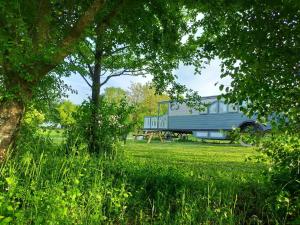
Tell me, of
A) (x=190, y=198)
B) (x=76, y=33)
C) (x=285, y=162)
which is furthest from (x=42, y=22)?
(x=285, y=162)

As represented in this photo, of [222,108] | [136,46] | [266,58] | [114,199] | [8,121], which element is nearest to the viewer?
[266,58]

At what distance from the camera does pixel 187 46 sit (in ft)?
34.0

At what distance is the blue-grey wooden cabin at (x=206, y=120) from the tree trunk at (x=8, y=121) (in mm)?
19700

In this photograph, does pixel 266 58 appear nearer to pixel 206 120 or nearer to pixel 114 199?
pixel 114 199

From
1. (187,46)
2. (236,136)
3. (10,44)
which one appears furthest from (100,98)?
(236,136)

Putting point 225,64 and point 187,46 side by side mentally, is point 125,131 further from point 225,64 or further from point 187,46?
point 225,64

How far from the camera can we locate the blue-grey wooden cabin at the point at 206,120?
28703 mm

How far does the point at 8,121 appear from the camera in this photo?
249 inches

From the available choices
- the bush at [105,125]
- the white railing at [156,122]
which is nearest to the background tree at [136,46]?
the bush at [105,125]

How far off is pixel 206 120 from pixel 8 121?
84.5ft

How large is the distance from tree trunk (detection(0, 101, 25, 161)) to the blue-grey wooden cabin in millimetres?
19700

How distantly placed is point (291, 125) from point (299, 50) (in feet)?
2.56

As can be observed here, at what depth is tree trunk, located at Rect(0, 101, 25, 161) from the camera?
20.6 feet

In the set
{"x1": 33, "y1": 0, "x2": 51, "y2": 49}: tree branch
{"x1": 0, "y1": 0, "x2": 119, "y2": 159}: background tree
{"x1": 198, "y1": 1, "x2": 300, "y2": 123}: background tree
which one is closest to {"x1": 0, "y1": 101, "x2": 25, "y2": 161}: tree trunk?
{"x1": 0, "y1": 0, "x2": 119, "y2": 159}: background tree
